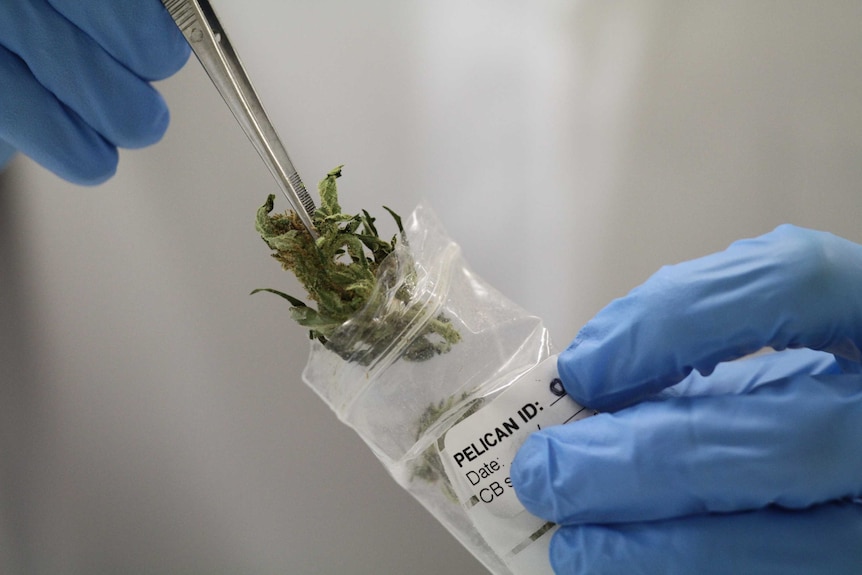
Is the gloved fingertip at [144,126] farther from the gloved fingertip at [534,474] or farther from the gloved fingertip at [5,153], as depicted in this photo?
the gloved fingertip at [534,474]

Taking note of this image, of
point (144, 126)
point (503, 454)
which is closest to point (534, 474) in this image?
point (503, 454)

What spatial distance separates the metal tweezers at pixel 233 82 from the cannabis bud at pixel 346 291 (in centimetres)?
3

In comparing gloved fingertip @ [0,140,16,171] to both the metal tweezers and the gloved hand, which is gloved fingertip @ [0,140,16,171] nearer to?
the gloved hand

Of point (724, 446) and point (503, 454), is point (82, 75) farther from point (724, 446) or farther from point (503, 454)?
point (724, 446)

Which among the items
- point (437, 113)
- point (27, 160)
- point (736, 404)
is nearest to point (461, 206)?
point (437, 113)

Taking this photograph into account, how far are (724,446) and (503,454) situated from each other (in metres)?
0.19

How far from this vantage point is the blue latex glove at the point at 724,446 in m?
0.52

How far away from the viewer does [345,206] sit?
2.80 ft

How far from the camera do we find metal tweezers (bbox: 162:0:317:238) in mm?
554

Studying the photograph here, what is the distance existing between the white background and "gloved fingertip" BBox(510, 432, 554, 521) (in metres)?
0.35

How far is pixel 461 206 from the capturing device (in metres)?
0.85

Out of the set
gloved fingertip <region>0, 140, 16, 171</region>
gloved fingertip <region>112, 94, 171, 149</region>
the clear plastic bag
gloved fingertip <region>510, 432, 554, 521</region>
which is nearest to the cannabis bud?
the clear plastic bag

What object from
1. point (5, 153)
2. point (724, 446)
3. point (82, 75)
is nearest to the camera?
point (724, 446)

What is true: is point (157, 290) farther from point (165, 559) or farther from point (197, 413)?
point (165, 559)
